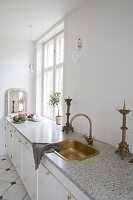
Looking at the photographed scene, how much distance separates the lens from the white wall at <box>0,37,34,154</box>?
3527 millimetres

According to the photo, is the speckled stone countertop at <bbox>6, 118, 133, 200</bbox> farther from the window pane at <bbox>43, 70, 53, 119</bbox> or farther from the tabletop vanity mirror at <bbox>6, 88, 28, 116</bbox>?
the tabletop vanity mirror at <bbox>6, 88, 28, 116</bbox>

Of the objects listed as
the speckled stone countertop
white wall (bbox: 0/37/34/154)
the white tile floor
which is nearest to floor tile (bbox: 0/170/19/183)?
the white tile floor

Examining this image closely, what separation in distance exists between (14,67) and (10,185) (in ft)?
8.22

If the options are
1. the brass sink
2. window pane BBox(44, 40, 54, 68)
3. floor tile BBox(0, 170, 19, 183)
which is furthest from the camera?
window pane BBox(44, 40, 54, 68)

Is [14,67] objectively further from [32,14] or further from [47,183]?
[47,183]

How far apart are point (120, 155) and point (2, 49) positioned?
3355 millimetres

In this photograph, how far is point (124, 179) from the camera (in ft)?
3.26

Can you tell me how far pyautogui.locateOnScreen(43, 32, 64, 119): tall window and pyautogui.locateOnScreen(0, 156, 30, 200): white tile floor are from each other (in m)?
1.32

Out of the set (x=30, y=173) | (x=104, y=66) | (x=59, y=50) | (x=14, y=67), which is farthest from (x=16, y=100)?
(x=104, y=66)

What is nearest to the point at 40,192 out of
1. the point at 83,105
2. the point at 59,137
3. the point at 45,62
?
the point at 59,137

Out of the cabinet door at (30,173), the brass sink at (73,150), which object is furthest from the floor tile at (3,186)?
the brass sink at (73,150)

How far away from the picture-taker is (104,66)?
1.76 m

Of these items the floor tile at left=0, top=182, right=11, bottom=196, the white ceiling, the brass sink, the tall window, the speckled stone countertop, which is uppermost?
the white ceiling

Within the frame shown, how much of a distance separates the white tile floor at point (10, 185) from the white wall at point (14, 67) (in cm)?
72
